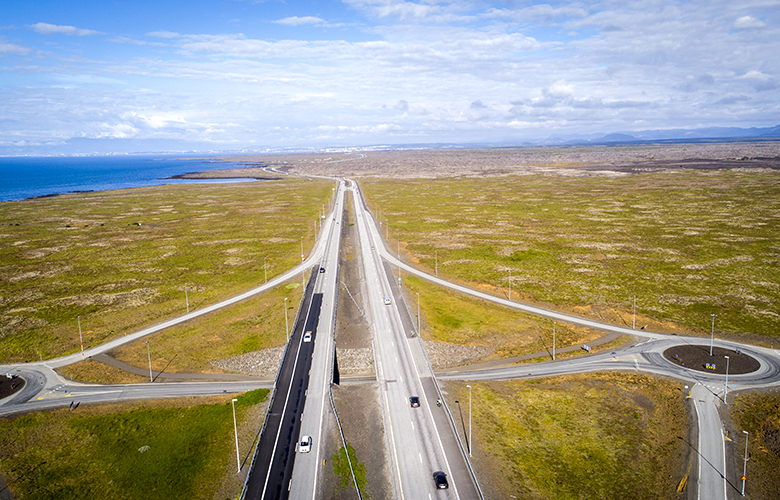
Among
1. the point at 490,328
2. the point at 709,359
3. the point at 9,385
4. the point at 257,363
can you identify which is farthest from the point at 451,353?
the point at 9,385

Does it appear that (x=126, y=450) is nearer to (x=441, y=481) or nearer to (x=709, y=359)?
(x=441, y=481)

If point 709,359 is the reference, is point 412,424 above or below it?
below

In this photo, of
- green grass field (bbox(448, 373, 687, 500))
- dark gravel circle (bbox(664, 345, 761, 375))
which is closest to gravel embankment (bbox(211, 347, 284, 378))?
green grass field (bbox(448, 373, 687, 500))

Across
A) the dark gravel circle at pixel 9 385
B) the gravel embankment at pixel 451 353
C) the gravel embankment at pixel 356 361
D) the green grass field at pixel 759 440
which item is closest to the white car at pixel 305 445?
the gravel embankment at pixel 356 361

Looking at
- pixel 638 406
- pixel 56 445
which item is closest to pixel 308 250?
pixel 56 445

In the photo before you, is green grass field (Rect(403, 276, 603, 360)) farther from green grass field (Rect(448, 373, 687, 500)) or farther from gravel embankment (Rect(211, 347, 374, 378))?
gravel embankment (Rect(211, 347, 374, 378))

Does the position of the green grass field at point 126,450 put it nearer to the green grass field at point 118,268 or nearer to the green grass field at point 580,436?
the green grass field at point 118,268

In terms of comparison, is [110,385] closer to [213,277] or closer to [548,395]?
[213,277]
